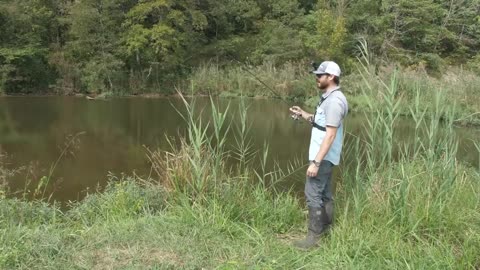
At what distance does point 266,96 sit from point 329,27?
4.41 meters

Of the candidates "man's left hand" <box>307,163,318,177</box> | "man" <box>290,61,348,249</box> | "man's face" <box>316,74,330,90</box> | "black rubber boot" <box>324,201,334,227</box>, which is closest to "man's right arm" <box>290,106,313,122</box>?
"man" <box>290,61,348,249</box>

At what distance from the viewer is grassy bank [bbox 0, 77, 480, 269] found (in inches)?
105

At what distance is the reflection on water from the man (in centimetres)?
106

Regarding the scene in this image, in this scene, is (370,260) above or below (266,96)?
above

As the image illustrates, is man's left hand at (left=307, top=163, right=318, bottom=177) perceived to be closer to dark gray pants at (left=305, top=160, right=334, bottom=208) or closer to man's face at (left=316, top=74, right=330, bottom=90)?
dark gray pants at (left=305, top=160, right=334, bottom=208)

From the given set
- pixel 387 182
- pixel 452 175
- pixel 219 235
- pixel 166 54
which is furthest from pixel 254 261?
pixel 166 54

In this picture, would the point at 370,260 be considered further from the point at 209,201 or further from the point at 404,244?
the point at 209,201

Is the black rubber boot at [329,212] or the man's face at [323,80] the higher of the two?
the man's face at [323,80]

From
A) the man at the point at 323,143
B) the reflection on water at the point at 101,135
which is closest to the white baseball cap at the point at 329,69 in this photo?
the man at the point at 323,143

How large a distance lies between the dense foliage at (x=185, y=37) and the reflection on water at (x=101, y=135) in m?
2.89

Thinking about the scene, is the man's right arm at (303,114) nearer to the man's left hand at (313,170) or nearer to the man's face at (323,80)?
the man's face at (323,80)

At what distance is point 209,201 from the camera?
344 cm

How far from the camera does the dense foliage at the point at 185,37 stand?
1827 cm

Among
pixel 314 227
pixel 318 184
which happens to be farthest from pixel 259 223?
pixel 318 184
